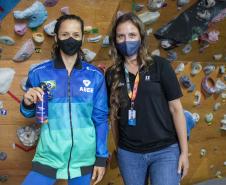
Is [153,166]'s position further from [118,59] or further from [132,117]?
[118,59]

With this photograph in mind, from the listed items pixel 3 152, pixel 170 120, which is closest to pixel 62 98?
pixel 170 120

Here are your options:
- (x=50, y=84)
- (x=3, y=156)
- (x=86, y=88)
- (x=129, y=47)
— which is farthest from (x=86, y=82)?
(x=3, y=156)

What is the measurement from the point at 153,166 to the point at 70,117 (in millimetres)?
573

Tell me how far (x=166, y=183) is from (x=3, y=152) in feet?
4.58

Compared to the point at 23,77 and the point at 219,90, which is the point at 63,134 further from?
the point at 219,90

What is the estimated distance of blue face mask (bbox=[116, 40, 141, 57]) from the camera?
230 centimetres

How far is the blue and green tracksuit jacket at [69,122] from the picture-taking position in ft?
7.05

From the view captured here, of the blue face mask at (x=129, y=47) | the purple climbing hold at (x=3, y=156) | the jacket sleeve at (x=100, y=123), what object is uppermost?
the blue face mask at (x=129, y=47)

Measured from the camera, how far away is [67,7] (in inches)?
116

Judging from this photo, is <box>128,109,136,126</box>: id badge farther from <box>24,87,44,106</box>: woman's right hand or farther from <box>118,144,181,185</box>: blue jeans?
<box>24,87,44,106</box>: woman's right hand

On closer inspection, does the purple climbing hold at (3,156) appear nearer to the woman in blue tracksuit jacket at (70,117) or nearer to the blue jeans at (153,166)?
the woman in blue tracksuit jacket at (70,117)

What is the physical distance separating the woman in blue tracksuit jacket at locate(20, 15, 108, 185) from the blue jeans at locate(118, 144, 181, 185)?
0.56 ft

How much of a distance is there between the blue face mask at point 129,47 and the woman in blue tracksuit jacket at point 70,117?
210mm

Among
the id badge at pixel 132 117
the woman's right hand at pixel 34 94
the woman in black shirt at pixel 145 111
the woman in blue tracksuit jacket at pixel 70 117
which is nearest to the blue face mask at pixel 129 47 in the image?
the woman in black shirt at pixel 145 111
